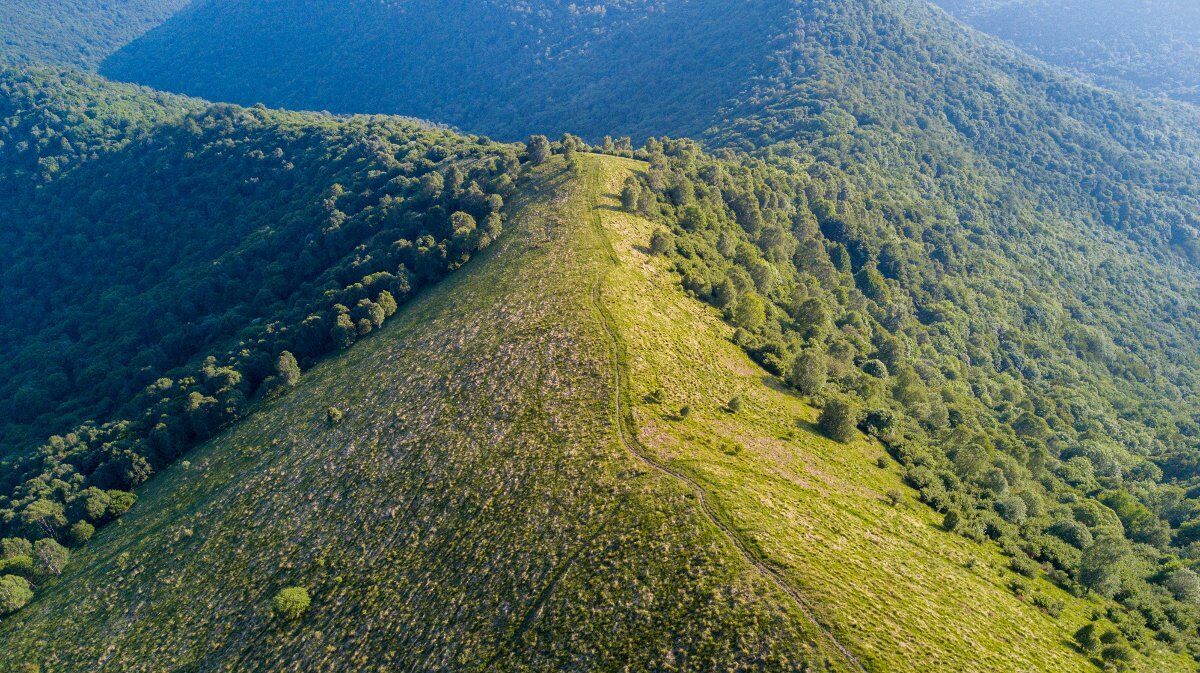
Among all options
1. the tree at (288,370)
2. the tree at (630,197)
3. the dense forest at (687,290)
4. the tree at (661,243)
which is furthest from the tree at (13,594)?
the tree at (630,197)

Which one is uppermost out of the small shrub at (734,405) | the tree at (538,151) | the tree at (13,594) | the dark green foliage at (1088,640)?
the tree at (538,151)

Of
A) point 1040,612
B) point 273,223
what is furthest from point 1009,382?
point 273,223

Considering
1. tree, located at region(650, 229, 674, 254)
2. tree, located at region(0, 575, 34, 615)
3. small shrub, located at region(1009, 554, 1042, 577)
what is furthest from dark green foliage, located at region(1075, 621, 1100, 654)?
tree, located at region(0, 575, 34, 615)

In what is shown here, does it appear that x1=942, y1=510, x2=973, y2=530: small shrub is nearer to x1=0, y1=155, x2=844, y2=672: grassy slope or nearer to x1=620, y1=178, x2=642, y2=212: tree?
x1=0, y1=155, x2=844, y2=672: grassy slope

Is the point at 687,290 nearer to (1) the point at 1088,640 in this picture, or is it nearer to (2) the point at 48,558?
(1) the point at 1088,640

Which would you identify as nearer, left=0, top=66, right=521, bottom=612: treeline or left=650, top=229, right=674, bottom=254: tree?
left=0, top=66, right=521, bottom=612: treeline

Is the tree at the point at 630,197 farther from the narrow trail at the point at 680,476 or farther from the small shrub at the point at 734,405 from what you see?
the small shrub at the point at 734,405

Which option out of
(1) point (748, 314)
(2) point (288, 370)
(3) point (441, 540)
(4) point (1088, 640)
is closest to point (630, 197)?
(1) point (748, 314)
